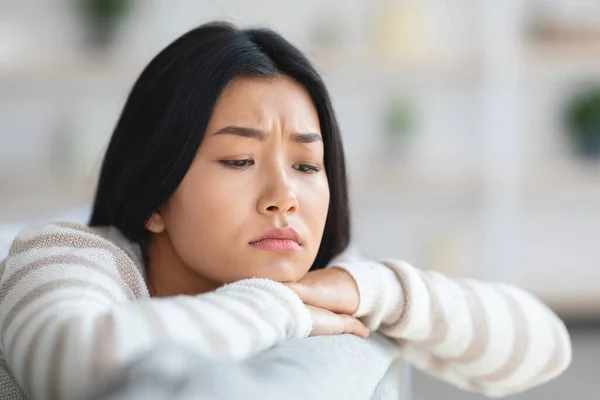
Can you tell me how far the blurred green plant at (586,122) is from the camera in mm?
3812

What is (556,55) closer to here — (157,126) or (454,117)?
(454,117)

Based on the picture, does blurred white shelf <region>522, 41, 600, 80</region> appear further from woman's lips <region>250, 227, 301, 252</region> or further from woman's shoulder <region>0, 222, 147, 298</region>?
woman's shoulder <region>0, 222, 147, 298</region>

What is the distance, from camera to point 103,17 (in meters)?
3.85

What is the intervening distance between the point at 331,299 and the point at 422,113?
2.95 m

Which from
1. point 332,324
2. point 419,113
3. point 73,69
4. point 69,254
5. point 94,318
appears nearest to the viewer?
point 94,318

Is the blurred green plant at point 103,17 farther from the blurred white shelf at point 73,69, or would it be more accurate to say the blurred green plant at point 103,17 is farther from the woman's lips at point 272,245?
the woman's lips at point 272,245

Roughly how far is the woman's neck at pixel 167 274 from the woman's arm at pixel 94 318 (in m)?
0.21

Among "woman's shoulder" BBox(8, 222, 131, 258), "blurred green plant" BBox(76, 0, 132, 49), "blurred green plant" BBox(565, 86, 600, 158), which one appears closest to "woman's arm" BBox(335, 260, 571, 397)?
"woman's shoulder" BBox(8, 222, 131, 258)

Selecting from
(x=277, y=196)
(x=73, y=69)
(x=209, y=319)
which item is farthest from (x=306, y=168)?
(x=73, y=69)

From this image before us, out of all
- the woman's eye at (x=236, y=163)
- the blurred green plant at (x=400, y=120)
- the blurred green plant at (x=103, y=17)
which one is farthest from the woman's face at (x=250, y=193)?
the blurred green plant at (x=103, y=17)

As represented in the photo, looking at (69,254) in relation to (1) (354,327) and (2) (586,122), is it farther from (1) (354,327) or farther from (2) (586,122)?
(2) (586,122)

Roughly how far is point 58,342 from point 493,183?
3.11m

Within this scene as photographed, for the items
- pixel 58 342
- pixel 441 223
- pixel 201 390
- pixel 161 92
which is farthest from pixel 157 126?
pixel 441 223

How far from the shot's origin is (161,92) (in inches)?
47.4
